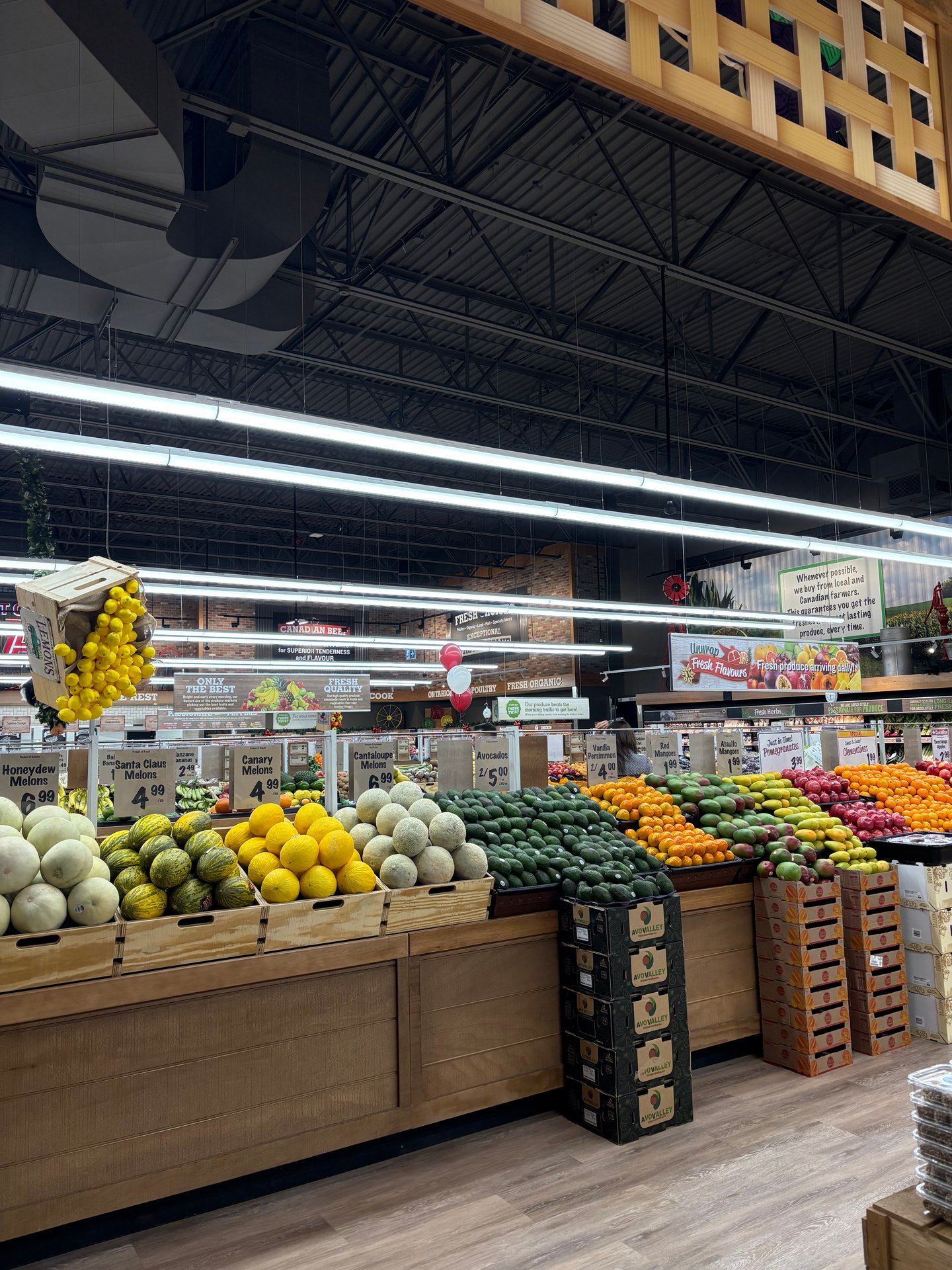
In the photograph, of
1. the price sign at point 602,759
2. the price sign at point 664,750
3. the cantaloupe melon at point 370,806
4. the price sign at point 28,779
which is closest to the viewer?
the cantaloupe melon at point 370,806

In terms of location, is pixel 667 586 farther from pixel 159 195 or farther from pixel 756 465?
pixel 159 195

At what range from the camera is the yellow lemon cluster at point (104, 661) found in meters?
3.36

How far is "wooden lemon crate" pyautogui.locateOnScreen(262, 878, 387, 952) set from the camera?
10.9 feet

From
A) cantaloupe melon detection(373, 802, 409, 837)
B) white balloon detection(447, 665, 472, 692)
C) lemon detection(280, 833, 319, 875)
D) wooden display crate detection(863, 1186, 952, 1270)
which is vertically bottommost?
wooden display crate detection(863, 1186, 952, 1270)

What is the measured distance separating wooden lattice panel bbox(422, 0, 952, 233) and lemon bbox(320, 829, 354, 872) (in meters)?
2.81

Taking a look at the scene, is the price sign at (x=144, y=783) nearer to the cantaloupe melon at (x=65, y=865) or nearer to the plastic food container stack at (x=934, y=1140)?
the cantaloupe melon at (x=65, y=865)

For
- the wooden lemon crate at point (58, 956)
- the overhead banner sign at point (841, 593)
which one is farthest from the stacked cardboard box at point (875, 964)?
the overhead banner sign at point (841, 593)

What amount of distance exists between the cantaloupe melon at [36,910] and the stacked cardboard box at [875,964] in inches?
151

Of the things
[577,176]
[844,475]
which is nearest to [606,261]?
[577,176]

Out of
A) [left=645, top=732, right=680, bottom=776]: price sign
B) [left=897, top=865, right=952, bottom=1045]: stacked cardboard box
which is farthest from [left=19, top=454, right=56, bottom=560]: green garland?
[left=897, top=865, right=952, bottom=1045]: stacked cardboard box

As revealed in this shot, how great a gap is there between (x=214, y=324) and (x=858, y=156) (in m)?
6.91

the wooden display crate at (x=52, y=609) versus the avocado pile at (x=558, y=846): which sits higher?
the wooden display crate at (x=52, y=609)

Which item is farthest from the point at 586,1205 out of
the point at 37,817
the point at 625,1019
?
the point at 37,817

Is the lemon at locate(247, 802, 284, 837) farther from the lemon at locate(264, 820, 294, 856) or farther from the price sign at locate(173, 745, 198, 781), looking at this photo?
the price sign at locate(173, 745, 198, 781)
